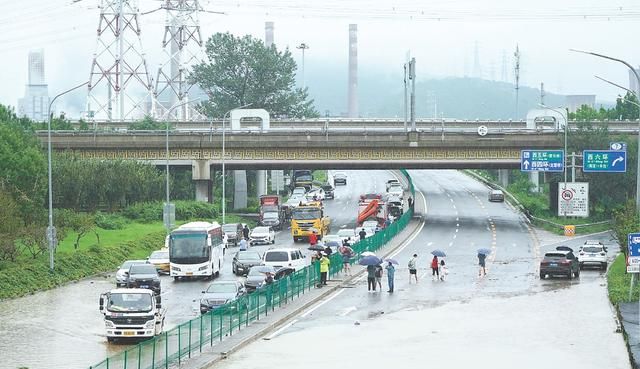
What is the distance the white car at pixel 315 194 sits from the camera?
386ft

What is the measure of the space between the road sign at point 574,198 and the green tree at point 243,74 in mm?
66093

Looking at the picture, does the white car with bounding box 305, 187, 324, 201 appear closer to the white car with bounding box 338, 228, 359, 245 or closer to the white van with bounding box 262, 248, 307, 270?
the white car with bounding box 338, 228, 359, 245

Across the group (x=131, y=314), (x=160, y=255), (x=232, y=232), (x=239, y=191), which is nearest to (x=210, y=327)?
→ (x=131, y=314)

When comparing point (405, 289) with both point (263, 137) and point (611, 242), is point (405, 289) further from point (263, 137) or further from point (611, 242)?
point (263, 137)

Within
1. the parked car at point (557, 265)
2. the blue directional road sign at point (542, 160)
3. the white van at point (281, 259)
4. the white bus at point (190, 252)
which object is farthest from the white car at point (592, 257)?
the blue directional road sign at point (542, 160)

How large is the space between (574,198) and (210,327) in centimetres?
5029

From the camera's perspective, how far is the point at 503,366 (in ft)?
109

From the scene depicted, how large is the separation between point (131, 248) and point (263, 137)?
2760 centimetres

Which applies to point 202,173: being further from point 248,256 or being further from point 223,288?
point 223,288

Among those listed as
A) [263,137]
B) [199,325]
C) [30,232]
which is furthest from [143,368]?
[263,137]

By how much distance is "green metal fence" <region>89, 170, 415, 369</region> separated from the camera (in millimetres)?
29477

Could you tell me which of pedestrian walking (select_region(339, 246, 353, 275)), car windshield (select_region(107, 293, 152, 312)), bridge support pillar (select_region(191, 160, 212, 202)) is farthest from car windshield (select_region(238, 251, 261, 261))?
bridge support pillar (select_region(191, 160, 212, 202))

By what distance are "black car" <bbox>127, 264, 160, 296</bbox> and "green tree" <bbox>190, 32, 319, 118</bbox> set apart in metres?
90.5

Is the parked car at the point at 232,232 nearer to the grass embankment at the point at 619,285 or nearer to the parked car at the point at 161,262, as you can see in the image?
the parked car at the point at 161,262
